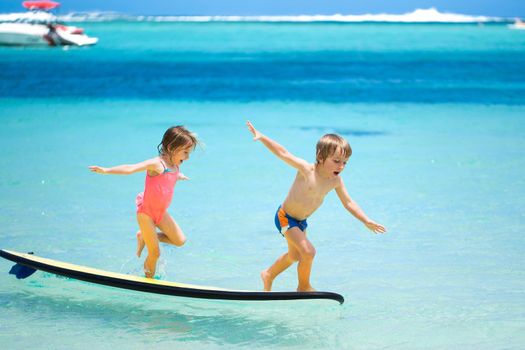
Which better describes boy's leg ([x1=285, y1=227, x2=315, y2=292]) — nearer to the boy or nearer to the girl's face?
the boy

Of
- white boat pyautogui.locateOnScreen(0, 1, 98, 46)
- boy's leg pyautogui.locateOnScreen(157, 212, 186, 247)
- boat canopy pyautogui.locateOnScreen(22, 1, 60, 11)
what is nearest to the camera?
boy's leg pyautogui.locateOnScreen(157, 212, 186, 247)

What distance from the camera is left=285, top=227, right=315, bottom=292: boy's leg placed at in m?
4.89

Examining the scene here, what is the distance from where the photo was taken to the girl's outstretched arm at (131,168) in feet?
16.1

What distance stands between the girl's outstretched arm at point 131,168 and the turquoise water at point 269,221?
0.80 meters

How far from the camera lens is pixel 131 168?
16.4ft

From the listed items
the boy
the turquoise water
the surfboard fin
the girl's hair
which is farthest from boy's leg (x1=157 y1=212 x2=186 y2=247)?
the surfboard fin

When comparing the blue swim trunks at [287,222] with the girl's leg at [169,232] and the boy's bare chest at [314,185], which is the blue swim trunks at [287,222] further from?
the girl's leg at [169,232]

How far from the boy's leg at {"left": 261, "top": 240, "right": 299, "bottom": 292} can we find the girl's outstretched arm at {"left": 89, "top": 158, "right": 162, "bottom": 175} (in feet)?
2.91

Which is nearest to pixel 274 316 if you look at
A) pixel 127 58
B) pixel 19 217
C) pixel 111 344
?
pixel 111 344

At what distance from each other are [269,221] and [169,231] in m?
2.32

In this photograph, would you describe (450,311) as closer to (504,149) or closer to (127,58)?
(504,149)

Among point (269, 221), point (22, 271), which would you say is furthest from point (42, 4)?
point (22, 271)

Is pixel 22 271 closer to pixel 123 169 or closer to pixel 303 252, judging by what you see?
pixel 123 169

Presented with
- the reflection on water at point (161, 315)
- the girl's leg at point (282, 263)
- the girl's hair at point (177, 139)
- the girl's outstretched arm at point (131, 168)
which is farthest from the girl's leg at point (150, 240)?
the girl's leg at point (282, 263)
